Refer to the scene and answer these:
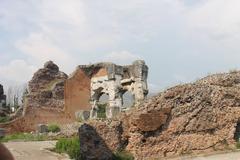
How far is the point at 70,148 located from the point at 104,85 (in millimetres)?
15937

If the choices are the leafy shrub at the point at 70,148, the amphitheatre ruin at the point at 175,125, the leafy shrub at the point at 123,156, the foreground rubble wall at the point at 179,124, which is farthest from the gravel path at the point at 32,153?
the foreground rubble wall at the point at 179,124

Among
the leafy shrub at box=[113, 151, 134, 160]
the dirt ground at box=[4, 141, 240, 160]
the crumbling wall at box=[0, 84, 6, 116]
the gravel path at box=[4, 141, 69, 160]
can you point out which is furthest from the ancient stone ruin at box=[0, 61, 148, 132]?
the leafy shrub at box=[113, 151, 134, 160]

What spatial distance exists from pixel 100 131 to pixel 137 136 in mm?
1135

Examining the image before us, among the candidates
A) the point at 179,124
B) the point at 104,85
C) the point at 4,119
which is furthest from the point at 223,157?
the point at 4,119

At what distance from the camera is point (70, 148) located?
48.5 feet

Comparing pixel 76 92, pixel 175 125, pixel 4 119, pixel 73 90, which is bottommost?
pixel 175 125

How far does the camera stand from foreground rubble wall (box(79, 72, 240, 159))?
42.8ft

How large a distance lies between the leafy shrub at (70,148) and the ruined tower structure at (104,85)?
8617 millimetres

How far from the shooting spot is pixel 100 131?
13078 mm

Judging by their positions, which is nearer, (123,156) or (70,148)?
(123,156)

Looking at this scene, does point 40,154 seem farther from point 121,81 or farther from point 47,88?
point 47,88

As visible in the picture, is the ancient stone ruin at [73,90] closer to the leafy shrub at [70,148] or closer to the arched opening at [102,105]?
the arched opening at [102,105]

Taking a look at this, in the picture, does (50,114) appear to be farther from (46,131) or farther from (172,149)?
(172,149)

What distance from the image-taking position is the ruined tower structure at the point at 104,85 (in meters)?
28.7
